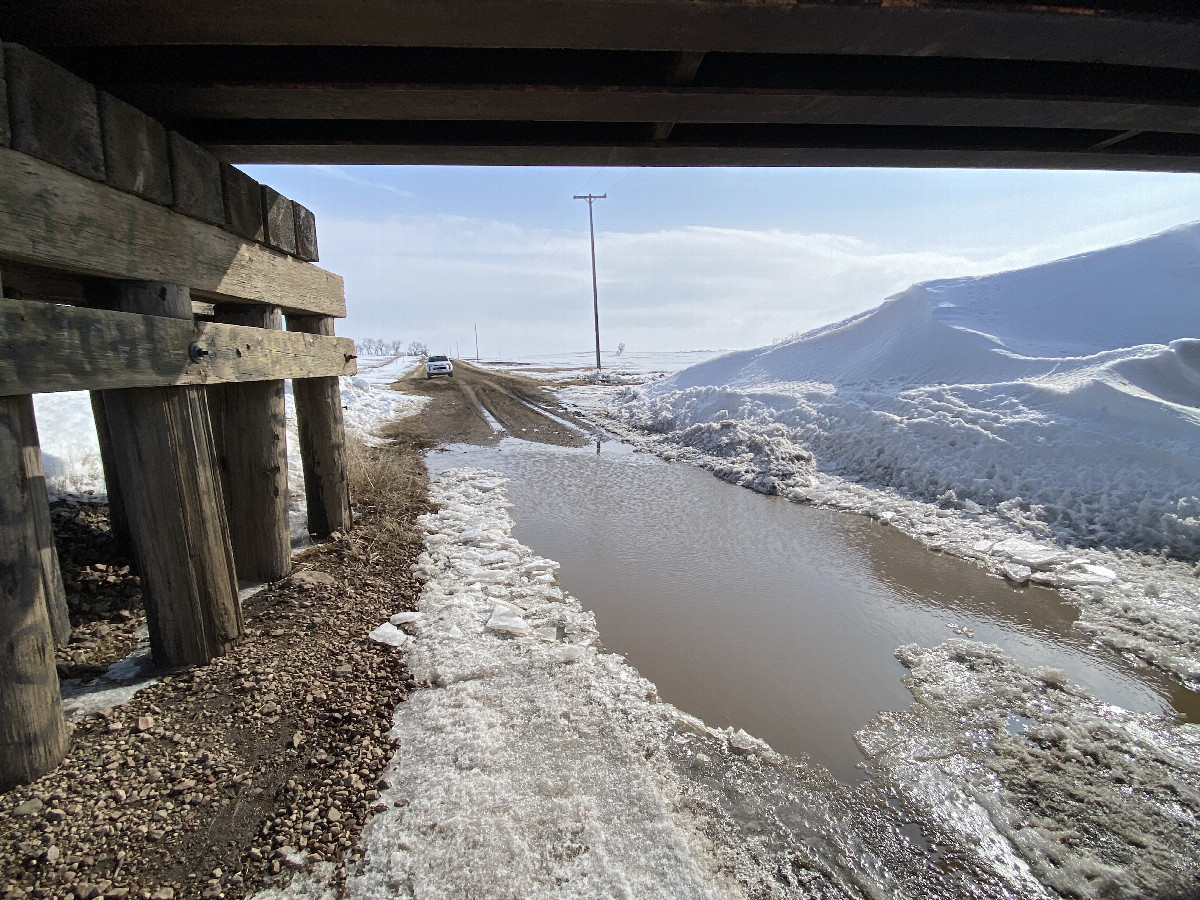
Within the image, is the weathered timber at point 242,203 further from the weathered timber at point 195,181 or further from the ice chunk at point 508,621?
the ice chunk at point 508,621

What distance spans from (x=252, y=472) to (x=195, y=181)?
2165mm

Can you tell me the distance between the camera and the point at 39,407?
21.5 feet

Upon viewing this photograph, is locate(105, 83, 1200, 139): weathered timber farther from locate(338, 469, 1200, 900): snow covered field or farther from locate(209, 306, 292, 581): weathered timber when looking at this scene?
locate(338, 469, 1200, 900): snow covered field

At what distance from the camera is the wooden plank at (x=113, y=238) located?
2449mm

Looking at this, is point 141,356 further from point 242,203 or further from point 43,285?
point 242,203

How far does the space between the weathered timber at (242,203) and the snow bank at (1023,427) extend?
7.20 metres

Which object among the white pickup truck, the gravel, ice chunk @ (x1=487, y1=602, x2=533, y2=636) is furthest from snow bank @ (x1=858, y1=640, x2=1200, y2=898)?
the white pickup truck

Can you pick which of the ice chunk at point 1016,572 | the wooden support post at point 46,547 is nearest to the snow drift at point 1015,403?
the ice chunk at point 1016,572

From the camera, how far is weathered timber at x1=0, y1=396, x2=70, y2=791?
238cm

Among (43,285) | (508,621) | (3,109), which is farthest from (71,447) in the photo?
(508,621)

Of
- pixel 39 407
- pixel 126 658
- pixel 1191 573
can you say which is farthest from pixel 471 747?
pixel 39 407

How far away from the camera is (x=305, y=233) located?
529 cm

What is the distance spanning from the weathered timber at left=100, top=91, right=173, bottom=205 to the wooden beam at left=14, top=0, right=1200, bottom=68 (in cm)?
35

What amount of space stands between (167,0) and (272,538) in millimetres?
3542
